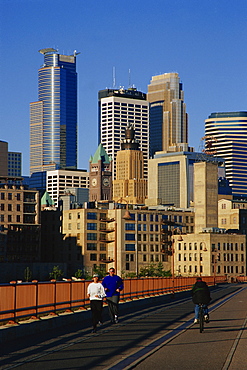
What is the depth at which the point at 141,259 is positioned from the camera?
199 metres

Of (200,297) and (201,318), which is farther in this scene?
(200,297)

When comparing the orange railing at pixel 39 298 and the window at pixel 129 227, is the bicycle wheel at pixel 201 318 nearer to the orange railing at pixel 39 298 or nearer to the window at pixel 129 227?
the orange railing at pixel 39 298

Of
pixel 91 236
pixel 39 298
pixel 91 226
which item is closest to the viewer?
pixel 39 298

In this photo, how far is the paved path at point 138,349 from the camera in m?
19.6

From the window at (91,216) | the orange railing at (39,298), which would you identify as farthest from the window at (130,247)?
the orange railing at (39,298)

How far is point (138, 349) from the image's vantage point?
22.8 meters

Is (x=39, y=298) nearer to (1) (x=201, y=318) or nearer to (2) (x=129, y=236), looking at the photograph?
(1) (x=201, y=318)

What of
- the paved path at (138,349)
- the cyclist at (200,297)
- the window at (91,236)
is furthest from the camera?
the window at (91,236)

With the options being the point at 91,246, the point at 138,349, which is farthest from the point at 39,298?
the point at 91,246

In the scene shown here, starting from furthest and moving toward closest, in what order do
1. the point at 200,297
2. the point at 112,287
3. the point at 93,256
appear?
the point at 93,256
the point at 112,287
the point at 200,297

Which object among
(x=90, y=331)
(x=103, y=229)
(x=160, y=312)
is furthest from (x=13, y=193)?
(x=90, y=331)

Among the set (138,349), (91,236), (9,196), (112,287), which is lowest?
(138,349)

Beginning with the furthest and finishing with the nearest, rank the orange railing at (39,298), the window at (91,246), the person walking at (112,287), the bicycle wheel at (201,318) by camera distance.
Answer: the window at (91,246), the person walking at (112,287), the bicycle wheel at (201,318), the orange railing at (39,298)

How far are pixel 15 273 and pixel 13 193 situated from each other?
131ft
